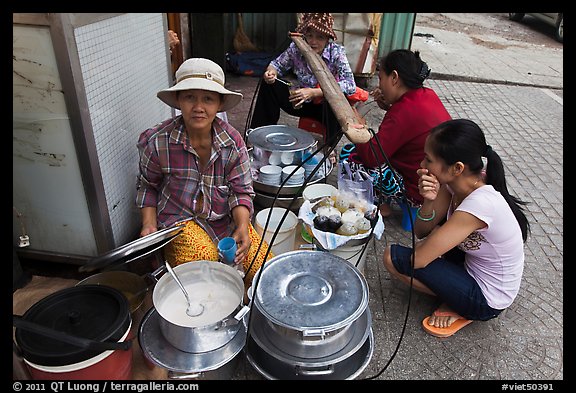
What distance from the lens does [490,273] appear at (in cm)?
220

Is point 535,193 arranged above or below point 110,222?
below

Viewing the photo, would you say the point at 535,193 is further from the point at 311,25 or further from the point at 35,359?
the point at 35,359

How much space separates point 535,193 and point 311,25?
2.62 m

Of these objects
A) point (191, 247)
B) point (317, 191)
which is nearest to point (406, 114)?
point (317, 191)

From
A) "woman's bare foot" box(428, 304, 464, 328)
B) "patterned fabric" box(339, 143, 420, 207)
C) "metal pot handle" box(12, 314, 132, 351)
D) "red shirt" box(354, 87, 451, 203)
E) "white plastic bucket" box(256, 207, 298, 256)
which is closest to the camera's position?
"metal pot handle" box(12, 314, 132, 351)

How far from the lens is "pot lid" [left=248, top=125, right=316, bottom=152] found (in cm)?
337

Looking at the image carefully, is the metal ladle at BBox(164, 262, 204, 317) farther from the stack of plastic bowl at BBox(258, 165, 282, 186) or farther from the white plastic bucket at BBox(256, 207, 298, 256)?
the stack of plastic bowl at BBox(258, 165, 282, 186)

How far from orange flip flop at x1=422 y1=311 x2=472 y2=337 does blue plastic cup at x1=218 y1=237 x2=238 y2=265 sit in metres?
1.19

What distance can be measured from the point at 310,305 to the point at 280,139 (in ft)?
6.47

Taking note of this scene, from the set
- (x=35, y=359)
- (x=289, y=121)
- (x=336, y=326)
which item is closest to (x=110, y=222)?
(x=35, y=359)

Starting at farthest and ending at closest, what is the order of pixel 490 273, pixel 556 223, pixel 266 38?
pixel 266 38 → pixel 556 223 → pixel 490 273

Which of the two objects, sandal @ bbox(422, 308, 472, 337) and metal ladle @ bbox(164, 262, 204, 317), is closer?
metal ladle @ bbox(164, 262, 204, 317)

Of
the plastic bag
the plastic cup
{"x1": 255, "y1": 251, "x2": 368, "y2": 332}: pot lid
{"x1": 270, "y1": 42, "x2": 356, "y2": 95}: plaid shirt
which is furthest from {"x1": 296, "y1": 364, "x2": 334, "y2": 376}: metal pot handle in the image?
{"x1": 270, "y1": 42, "x2": 356, "y2": 95}: plaid shirt

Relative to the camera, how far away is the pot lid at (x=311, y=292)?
1.78 meters
